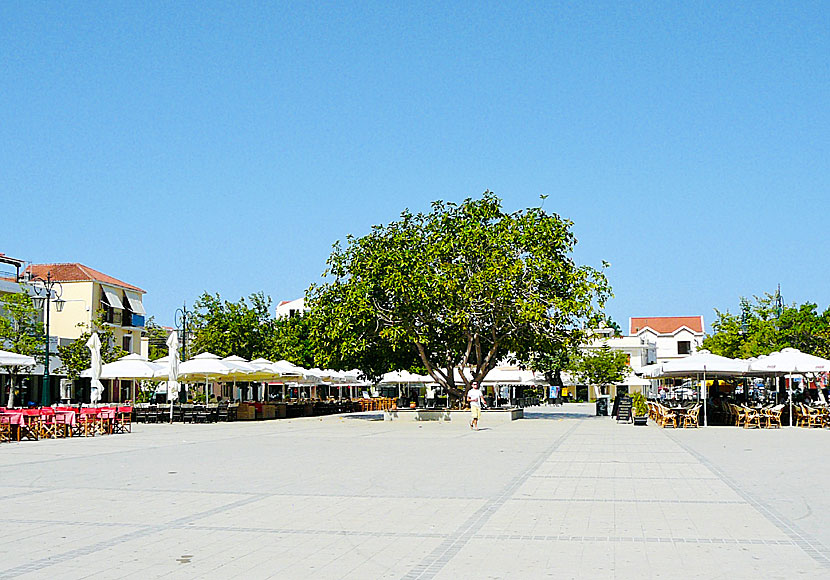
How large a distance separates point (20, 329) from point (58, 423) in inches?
1116

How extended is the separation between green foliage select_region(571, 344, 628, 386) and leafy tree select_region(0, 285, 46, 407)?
5475 cm

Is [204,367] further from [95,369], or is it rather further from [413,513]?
[413,513]

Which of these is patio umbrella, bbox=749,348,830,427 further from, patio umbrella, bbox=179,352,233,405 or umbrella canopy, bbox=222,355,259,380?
patio umbrella, bbox=179,352,233,405

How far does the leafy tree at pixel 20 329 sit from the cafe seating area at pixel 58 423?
21.2m

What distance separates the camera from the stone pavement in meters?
8.05

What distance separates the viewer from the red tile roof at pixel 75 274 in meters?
70.5

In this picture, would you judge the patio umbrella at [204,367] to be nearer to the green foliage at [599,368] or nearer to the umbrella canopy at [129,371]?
the umbrella canopy at [129,371]

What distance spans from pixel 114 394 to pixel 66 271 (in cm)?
1008

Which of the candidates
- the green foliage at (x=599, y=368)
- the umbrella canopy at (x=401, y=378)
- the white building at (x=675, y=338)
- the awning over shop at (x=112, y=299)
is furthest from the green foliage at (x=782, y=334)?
the white building at (x=675, y=338)

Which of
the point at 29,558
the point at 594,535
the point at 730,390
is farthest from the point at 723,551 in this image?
the point at 730,390

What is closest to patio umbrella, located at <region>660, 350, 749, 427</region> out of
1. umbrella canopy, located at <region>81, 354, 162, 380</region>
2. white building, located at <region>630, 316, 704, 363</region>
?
umbrella canopy, located at <region>81, 354, 162, 380</region>

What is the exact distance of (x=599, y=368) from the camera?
9575 centimetres

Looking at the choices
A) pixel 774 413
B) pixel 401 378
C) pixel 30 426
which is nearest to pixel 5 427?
pixel 30 426

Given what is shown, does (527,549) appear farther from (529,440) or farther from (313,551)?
(529,440)
